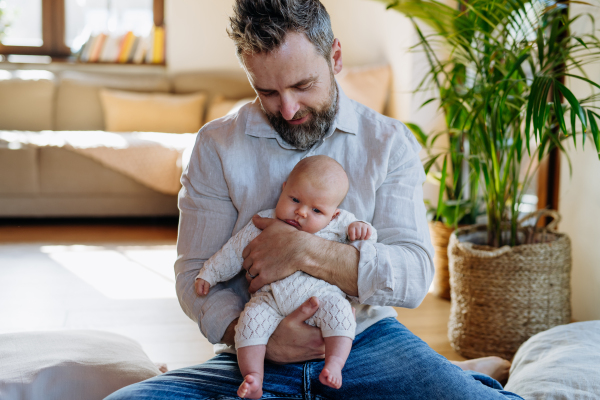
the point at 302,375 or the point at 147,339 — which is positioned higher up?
the point at 302,375

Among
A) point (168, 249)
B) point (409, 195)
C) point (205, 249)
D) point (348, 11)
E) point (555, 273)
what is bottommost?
point (168, 249)

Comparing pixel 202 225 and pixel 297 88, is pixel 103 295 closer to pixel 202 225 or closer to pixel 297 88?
pixel 202 225

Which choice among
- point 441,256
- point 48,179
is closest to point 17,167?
point 48,179

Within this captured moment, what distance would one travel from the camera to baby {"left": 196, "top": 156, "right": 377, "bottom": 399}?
1.06 metres

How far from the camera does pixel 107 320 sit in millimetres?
2336

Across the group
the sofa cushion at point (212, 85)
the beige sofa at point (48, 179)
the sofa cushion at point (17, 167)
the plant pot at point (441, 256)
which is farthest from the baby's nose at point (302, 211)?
the sofa cushion at point (212, 85)

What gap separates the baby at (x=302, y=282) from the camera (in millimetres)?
1056

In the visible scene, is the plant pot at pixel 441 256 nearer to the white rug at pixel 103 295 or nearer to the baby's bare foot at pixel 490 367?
the baby's bare foot at pixel 490 367

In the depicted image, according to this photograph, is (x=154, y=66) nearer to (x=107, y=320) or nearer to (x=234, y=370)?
(x=107, y=320)

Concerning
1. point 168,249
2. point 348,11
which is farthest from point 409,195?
point 348,11

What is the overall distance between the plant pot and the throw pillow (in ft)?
8.45

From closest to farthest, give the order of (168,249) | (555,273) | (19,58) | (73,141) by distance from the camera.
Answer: (555,273)
(168,249)
(73,141)
(19,58)

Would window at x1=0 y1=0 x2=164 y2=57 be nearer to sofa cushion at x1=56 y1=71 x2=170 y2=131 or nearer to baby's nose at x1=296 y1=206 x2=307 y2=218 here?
sofa cushion at x1=56 y1=71 x2=170 y2=131

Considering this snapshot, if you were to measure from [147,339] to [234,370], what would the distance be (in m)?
1.12
